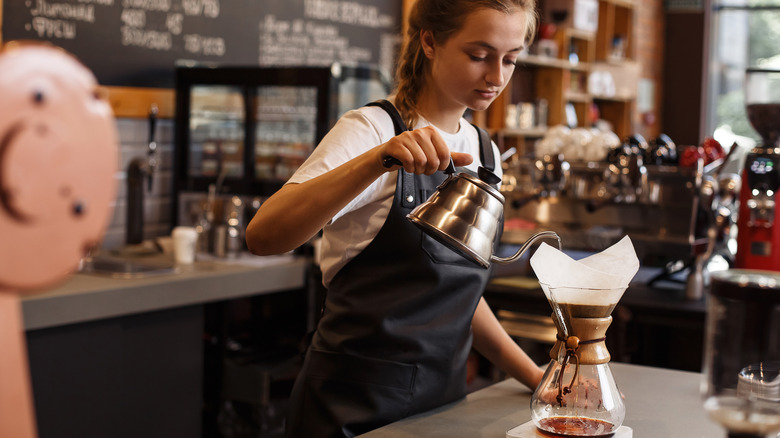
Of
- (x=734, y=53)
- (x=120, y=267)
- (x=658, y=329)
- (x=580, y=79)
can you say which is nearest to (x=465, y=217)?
(x=658, y=329)

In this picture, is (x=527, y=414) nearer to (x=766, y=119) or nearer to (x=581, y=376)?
(x=581, y=376)

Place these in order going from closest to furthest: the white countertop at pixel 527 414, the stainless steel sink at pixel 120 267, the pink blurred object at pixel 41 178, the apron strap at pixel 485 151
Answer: the pink blurred object at pixel 41 178
the white countertop at pixel 527 414
the apron strap at pixel 485 151
the stainless steel sink at pixel 120 267

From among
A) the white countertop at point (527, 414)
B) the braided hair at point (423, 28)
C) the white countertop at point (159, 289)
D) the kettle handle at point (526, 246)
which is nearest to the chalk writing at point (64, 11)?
the white countertop at point (159, 289)

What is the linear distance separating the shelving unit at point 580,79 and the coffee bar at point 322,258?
17 cm

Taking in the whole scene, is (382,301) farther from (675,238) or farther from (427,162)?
(675,238)

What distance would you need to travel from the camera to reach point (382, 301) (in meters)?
1.53

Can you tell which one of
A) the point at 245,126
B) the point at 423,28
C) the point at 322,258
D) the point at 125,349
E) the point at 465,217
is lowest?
the point at 125,349

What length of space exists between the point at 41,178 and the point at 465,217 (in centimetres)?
81

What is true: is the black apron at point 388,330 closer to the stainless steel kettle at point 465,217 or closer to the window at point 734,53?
the stainless steel kettle at point 465,217

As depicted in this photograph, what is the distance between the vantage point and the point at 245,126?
11.7ft

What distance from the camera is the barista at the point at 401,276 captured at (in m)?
1.49

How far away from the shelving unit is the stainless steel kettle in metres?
4.43

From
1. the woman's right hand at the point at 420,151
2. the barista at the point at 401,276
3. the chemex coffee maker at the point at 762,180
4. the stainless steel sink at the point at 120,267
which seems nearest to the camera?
the woman's right hand at the point at 420,151

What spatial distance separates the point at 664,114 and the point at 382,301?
751 centimetres
